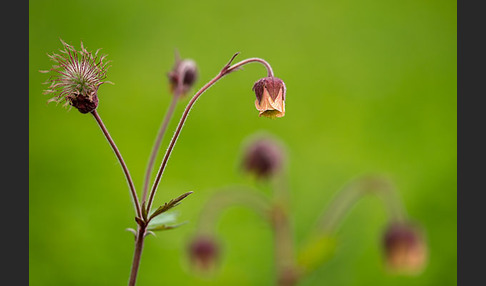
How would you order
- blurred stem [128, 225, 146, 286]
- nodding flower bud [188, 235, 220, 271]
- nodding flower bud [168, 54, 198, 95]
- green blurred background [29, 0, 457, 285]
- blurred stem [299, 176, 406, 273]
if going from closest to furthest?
blurred stem [128, 225, 146, 286] → nodding flower bud [168, 54, 198, 95] → blurred stem [299, 176, 406, 273] → nodding flower bud [188, 235, 220, 271] → green blurred background [29, 0, 457, 285]

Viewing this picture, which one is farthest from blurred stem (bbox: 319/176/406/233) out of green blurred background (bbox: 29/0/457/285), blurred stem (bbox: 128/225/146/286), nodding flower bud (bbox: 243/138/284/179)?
blurred stem (bbox: 128/225/146/286)

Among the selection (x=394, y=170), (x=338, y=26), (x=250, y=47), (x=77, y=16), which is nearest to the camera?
(x=394, y=170)

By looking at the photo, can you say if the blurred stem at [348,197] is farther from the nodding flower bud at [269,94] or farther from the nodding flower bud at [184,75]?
the nodding flower bud at [269,94]

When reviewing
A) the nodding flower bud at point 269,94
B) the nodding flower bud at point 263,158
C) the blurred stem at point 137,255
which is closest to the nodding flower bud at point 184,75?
the nodding flower bud at point 269,94

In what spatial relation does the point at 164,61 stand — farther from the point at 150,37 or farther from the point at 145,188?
the point at 145,188

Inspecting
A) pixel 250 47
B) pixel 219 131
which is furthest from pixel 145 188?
pixel 250 47

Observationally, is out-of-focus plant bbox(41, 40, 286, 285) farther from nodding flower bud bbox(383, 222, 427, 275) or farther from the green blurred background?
the green blurred background
